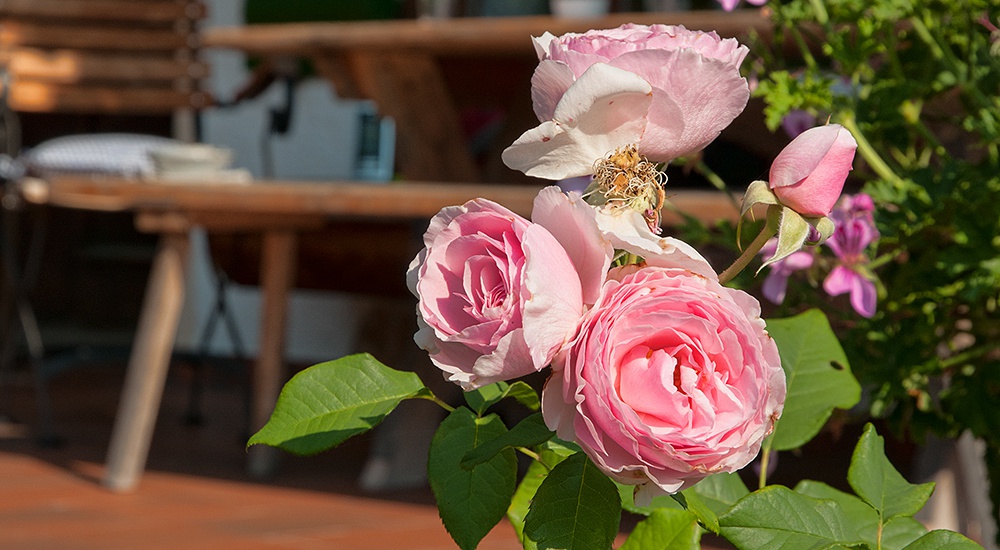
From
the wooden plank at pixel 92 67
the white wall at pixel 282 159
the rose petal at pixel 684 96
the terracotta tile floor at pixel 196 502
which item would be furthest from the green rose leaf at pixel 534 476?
the white wall at pixel 282 159

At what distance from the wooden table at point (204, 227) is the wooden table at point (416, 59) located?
27 centimetres

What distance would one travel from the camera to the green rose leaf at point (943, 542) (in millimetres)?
426

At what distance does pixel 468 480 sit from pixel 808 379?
0.66ft

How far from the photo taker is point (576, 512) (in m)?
0.43

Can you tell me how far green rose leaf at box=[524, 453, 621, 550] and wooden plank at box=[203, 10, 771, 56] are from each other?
1.90 m

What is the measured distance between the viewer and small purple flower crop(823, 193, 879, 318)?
103 cm

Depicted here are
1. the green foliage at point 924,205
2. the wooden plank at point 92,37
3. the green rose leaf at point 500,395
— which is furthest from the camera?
the wooden plank at point 92,37

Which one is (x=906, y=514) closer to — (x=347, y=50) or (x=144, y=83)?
(x=347, y=50)

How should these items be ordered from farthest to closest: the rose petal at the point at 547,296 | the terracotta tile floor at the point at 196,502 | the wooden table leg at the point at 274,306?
the wooden table leg at the point at 274,306 < the terracotta tile floor at the point at 196,502 < the rose petal at the point at 547,296

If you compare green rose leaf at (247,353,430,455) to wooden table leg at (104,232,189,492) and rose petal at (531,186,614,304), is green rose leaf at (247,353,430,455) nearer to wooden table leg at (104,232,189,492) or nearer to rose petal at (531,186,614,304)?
rose petal at (531,186,614,304)

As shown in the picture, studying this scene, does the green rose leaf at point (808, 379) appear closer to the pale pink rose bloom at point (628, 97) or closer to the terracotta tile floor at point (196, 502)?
the pale pink rose bloom at point (628, 97)

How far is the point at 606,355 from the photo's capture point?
0.39 metres

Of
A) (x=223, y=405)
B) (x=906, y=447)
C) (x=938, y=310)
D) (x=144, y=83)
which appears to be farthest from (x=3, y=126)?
(x=938, y=310)

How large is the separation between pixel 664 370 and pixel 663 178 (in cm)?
10
